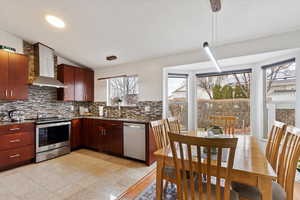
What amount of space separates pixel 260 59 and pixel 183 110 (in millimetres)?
1828

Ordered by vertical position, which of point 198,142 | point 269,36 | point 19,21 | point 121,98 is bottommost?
point 198,142

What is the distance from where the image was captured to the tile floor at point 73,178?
204 centimetres

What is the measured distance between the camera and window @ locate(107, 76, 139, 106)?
3932mm

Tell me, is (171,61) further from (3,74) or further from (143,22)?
(3,74)

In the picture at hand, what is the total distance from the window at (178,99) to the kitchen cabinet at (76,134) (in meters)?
2.37

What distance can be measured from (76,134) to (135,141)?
1740mm

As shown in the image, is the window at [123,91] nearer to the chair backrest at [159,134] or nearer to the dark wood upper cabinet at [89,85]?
the dark wood upper cabinet at [89,85]

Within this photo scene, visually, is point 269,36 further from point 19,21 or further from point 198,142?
point 19,21

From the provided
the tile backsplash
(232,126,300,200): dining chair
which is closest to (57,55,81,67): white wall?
the tile backsplash

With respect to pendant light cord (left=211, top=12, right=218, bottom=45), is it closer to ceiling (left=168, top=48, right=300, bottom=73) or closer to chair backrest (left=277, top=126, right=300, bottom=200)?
ceiling (left=168, top=48, right=300, bottom=73)

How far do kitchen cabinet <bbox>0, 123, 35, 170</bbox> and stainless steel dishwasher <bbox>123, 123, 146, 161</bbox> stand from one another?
1875 millimetres

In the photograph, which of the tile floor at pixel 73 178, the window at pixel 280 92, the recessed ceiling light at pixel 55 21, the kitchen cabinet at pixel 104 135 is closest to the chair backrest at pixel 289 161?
the window at pixel 280 92

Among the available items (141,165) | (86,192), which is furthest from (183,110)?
(86,192)

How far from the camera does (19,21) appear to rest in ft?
9.27
